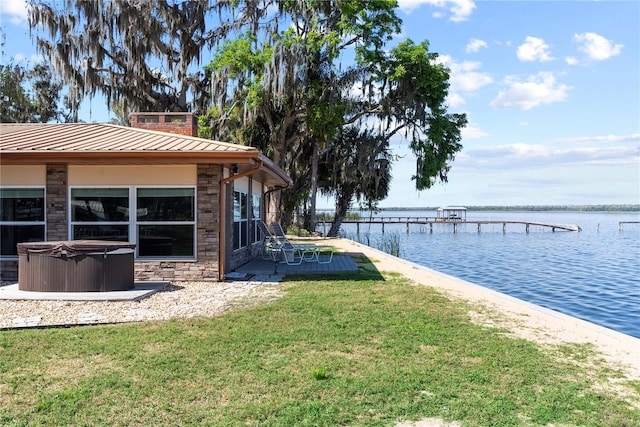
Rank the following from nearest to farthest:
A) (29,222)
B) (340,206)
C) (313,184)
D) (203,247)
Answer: (203,247)
(29,222)
(313,184)
(340,206)

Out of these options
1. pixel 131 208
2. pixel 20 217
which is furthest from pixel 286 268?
pixel 20 217

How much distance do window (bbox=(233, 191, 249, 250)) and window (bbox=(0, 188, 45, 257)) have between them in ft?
11.6

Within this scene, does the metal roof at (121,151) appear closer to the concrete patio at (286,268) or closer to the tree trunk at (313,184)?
the concrete patio at (286,268)

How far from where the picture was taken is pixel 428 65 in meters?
22.3

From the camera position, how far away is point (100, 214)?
30.0 ft

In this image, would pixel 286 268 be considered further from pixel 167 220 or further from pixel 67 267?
pixel 67 267

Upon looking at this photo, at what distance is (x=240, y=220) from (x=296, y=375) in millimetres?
7580

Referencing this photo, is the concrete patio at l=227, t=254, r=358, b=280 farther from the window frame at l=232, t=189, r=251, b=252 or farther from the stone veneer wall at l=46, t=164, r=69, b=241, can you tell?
the stone veneer wall at l=46, t=164, r=69, b=241

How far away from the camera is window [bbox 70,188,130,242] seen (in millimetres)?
9094

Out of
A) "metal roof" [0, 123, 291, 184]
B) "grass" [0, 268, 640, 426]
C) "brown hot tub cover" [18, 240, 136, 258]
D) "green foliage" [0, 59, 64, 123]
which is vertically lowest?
"grass" [0, 268, 640, 426]

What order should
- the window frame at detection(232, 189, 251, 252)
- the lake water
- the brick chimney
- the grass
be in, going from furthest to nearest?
1. the brick chimney
2. the window frame at detection(232, 189, 251, 252)
3. the lake water
4. the grass

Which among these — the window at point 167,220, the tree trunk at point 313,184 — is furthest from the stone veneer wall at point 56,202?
the tree trunk at point 313,184

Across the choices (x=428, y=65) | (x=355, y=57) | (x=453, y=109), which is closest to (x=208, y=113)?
(x=355, y=57)

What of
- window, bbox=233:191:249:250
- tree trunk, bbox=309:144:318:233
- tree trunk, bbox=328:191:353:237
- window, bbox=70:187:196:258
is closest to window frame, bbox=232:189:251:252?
window, bbox=233:191:249:250
